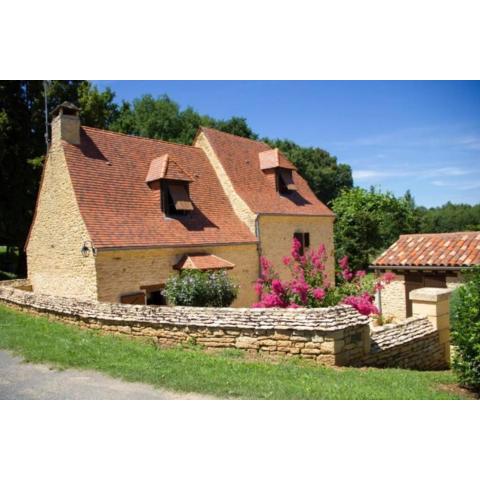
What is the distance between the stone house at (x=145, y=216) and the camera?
13797 millimetres

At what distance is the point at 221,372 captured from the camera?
7504mm

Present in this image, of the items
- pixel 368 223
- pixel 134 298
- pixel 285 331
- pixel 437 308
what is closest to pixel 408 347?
pixel 437 308

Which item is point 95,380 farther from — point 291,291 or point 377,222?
point 377,222

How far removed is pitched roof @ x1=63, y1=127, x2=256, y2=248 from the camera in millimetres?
14039

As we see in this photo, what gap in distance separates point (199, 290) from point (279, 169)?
10929 millimetres

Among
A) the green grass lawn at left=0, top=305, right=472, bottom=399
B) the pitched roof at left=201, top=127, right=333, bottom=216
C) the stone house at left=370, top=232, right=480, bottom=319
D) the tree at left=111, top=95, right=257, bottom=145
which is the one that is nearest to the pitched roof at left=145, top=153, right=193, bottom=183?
the pitched roof at left=201, top=127, right=333, bottom=216

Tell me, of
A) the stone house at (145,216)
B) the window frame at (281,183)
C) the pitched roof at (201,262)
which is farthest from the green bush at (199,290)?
the window frame at (281,183)

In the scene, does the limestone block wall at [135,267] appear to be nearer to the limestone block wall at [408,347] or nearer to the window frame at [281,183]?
the window frame at [281,183]

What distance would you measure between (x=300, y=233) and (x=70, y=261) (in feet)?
36.2

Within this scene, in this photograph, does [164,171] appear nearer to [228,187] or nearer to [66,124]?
[66,124]

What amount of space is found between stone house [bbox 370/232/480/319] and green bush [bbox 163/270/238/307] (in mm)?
5790

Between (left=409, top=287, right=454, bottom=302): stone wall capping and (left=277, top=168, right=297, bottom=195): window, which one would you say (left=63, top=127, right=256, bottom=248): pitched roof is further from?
(left=409, top=287, right=454, bottom=302): stone wall capping

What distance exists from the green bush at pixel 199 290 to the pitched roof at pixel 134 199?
2.26 meters

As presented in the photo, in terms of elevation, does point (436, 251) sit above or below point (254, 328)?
above
